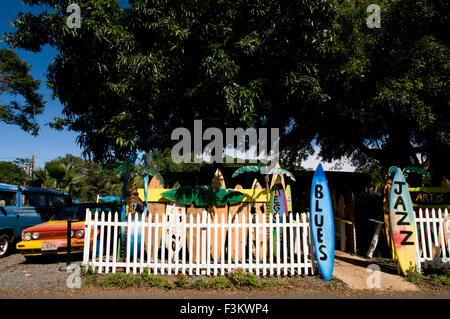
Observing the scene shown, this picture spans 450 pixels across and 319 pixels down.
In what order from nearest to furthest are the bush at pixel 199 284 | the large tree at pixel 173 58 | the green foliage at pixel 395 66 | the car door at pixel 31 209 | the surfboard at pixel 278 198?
1. the bush at pixel 199 284
2. the large tree at pixel 173 58
3. the surfboard at pixel 278 198
4. the green foliage at pixel 395 66
5. the car door at pixel 31 209

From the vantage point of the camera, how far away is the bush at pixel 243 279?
4.65 m

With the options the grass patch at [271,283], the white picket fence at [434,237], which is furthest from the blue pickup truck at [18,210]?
the white picket fence at [434,237]

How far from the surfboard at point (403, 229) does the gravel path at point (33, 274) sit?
6337mm

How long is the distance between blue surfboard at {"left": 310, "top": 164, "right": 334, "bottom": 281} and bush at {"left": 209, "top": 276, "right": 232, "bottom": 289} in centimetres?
176

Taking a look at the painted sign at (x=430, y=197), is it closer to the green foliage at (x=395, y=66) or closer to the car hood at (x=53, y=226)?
the green foliage at (x=395, y=66)

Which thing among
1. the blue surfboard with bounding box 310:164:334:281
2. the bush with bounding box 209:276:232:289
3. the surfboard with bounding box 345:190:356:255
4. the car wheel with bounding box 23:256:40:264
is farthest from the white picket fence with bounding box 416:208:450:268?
the car wheel with bounding box 23:256:40:264

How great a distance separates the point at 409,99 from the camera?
7.62 meters

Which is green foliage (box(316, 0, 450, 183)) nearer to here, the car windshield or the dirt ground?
the dirt ground

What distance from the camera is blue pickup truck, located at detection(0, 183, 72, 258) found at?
720 cm

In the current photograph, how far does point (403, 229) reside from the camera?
530cm

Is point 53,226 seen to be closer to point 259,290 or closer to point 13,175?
point 259,290

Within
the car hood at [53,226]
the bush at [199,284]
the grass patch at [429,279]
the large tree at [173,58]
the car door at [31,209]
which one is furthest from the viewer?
the car door at [31,209]

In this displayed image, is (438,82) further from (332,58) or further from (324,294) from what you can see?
(324,294)

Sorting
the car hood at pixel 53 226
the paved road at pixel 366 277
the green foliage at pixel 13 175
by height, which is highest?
the green foliage at pixel 13 175
